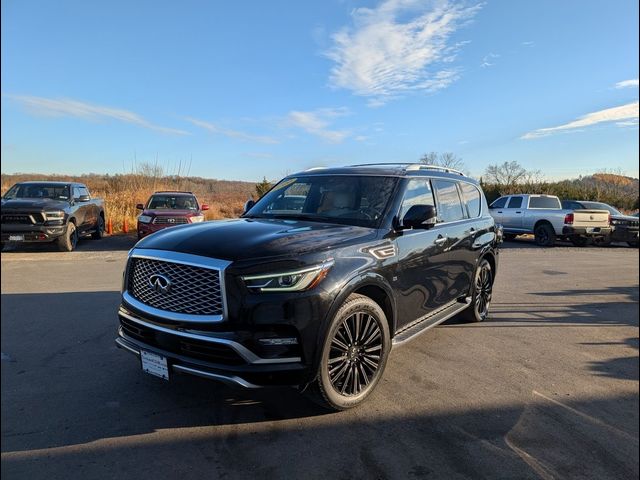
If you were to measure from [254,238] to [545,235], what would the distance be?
16598 mm

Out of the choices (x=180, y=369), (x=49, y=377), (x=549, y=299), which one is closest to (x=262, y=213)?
(x=180, y=369)

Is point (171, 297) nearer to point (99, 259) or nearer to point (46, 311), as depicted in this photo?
point (46, 311)

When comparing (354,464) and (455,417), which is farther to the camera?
(455,417)

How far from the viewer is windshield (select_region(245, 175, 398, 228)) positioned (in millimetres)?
4508

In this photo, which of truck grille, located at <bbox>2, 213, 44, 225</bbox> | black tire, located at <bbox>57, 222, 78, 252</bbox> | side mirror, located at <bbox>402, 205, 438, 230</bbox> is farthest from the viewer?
black tire, located at <bbox>57, 222, 78, 252</bbox>

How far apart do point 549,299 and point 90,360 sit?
281 inches

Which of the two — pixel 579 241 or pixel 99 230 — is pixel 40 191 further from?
pixel 579 241

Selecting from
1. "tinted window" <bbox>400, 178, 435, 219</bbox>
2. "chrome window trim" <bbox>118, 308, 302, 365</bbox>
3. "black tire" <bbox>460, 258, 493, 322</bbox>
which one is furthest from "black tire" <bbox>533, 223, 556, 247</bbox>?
"chrome window trim" <bbox>118, 308, 302, 365</bbox>

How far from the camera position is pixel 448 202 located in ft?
18.3

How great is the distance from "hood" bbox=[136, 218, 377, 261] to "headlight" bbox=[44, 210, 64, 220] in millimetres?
9944

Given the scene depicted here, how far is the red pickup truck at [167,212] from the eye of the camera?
45.8ft

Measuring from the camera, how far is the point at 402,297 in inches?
169

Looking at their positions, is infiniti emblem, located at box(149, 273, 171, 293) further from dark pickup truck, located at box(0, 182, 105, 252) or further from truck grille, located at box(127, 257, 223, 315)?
dark pickup truck, located at box(0, 182, 105, 252)

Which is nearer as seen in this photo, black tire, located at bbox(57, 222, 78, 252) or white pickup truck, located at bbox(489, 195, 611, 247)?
black tire, located at bbox(57, 222, 78, 252)
